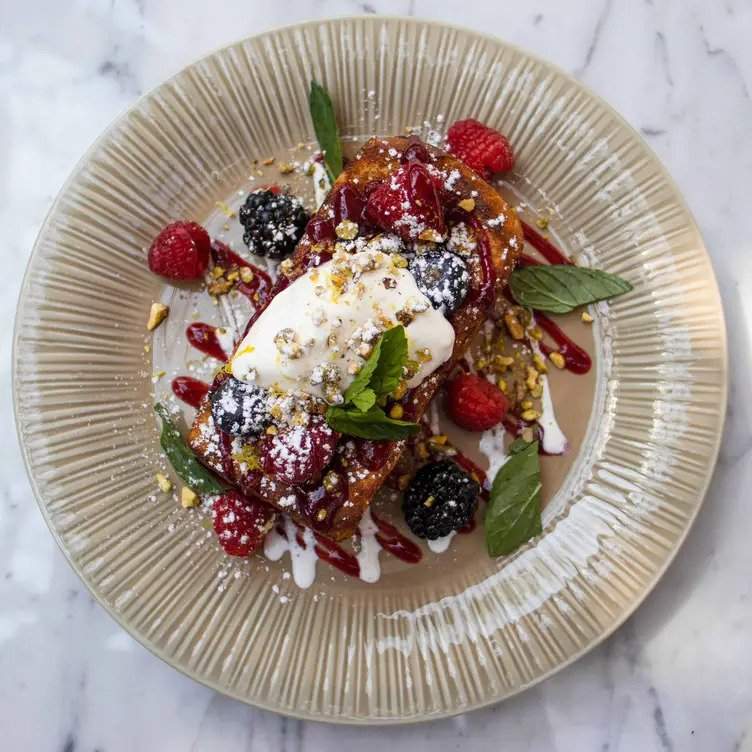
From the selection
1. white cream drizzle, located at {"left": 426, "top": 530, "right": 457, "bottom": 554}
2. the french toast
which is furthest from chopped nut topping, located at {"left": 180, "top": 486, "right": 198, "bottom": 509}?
white cream drizzle, located at {"left": 426, "top": 530, "right": 457, "bottom": 554}

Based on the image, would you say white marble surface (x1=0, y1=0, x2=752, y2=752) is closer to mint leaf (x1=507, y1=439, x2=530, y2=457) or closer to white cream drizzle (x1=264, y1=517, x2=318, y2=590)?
white cream drizzle (x1=264, y1=517, x2=318, y2=590)

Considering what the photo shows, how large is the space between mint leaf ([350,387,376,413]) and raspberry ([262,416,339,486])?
0.12 metres

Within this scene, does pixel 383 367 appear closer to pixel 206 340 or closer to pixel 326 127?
pixel 206 340

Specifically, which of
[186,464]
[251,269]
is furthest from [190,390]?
[251,269]

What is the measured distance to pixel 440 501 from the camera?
6.74 feet

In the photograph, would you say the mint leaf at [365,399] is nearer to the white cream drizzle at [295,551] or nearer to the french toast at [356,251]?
the french toast at [356,251]

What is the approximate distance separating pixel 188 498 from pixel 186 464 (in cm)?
12

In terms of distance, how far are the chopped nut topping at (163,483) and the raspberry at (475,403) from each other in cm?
86

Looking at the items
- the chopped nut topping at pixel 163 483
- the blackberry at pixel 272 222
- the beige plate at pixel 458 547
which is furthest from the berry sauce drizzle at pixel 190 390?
the blackberry at pixel 272 222

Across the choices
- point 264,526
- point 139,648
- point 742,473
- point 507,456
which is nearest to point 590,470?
point 507,456

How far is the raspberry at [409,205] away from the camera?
1.84 m

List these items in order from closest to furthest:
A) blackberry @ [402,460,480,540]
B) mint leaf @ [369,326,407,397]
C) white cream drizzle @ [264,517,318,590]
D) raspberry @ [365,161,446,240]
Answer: mint leaf @ [369,326,407,397]
raspberry @ [365,161,446,240]
blackberry @ [402,460,480,540]
white cream drizzle @ [264,517,318,590]

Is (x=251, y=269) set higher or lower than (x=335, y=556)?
higher

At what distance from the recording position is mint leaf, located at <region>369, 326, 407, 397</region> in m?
1.72
